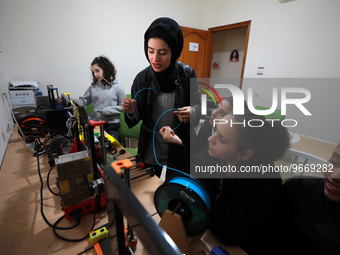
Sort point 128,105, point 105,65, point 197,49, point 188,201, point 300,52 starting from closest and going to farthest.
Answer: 1. point 188,201
2. point 128,105
3. point 105,65
4. point 300,52
5. point 197,49

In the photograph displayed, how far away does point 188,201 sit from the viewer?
0.66 metres

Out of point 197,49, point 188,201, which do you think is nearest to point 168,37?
point 188,201

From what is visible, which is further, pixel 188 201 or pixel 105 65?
pixel 105 65

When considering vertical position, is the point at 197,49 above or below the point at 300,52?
above

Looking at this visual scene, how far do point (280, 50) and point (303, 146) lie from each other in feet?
6.34

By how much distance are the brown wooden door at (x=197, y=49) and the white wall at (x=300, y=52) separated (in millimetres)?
900

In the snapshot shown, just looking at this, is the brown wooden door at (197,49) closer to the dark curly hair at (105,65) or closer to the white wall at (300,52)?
the white wall at (300,52)

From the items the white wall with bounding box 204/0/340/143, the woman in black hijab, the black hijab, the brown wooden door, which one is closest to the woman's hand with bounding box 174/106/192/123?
the woman in black hijab

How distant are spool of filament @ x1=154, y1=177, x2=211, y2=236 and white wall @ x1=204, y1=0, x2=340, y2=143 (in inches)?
113

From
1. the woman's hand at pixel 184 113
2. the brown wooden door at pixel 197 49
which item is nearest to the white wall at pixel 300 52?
the brown wooden door at pixel 197 49

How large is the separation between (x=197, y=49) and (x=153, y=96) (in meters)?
3.37

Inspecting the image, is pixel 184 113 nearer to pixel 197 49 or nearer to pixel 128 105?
pixel 128 105

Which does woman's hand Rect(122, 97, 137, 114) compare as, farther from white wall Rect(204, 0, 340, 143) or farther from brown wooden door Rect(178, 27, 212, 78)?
brown wooden door Rect(178, 27, 212, 78)

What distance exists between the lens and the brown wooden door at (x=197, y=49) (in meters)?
3.99
